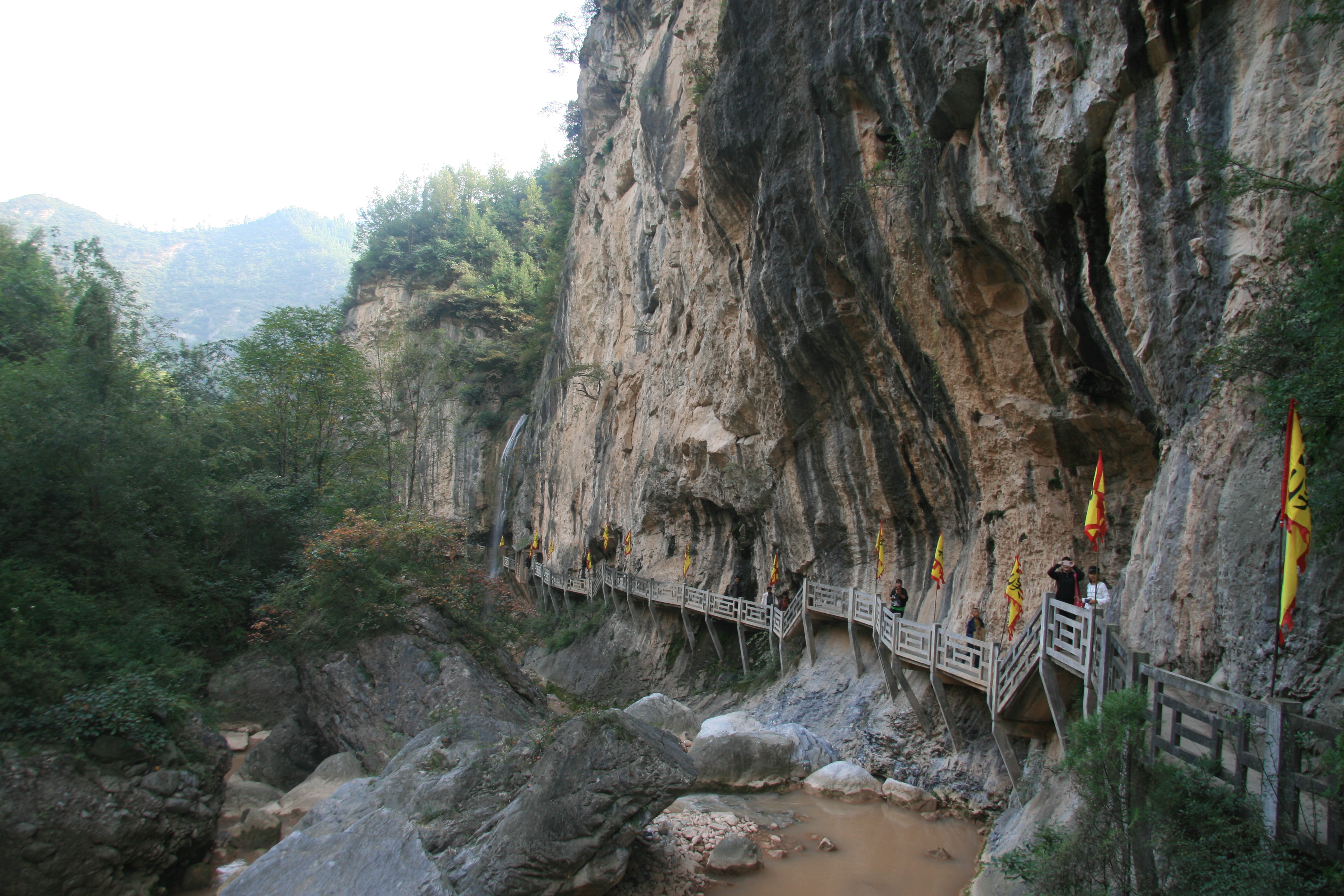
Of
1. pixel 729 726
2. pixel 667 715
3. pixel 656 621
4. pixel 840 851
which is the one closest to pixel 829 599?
pixel 729 726

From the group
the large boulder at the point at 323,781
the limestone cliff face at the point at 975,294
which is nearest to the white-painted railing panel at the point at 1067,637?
the limestone cliff face at the point at 975,294

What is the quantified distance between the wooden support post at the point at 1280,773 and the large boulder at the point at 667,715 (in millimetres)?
10868

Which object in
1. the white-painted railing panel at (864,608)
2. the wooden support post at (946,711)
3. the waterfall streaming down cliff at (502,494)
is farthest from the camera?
the waterfall streaming down cliff at (502,494)

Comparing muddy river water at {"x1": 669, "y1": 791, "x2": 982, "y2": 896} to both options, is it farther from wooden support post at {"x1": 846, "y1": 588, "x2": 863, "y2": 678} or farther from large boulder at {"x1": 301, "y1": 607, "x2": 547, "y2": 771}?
large boulder at {"x1": 301, "y1": 607, "x2": 547, "y2": 771}

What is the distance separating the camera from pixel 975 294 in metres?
10.5

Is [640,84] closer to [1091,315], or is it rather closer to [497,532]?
[1091,315]

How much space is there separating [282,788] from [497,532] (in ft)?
86.9

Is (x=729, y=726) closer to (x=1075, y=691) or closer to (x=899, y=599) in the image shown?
(x=899, y=599)

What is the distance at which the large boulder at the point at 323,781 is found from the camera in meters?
10.9

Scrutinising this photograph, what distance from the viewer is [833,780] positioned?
11.1 metres

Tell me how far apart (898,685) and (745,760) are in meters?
2.97

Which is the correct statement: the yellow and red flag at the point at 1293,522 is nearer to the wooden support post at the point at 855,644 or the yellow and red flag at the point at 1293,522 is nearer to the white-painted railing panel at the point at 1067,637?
the white-painted railing panel at the point at 1067,637

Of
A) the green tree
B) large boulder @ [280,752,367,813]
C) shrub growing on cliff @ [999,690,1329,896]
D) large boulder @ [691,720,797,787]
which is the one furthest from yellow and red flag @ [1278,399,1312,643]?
the green tree

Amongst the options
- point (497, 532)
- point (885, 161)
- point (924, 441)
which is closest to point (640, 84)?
point (885, 161)
